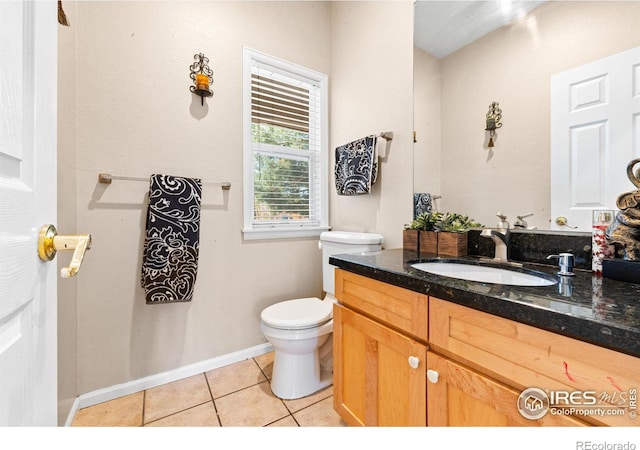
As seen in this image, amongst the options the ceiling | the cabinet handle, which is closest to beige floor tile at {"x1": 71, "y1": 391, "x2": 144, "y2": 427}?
the cabinet handle

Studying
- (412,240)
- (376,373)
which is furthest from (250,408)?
(412,240)

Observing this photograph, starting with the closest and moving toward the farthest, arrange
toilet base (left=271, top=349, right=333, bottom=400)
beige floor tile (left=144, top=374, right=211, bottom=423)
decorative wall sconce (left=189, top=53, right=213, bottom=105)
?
beige floor tile (left=144, top=374, right=211, bottom=423) < toilet base (left=271, top=349, right=333, bottom=400) < decorative wall sconce (left=189, top=53, right=213, bottom=105)

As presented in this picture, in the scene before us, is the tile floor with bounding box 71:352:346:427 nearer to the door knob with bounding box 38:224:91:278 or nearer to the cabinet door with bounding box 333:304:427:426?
the cabinet door with bounding box 333:304:427:426

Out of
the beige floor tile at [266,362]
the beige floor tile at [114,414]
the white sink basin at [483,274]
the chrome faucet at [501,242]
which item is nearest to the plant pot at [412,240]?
the white sink basin at [483,274]

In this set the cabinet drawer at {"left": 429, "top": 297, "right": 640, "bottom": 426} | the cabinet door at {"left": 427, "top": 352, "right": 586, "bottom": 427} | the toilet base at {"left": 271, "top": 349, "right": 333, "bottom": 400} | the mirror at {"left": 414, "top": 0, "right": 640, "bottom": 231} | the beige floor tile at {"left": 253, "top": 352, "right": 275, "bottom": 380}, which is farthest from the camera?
the beige floor tile at {"left": 253, "top": 352, "right": 275, "bottom": 380}

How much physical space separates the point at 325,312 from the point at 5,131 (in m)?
1.47

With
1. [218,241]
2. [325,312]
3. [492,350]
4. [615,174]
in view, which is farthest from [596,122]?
[218,241]

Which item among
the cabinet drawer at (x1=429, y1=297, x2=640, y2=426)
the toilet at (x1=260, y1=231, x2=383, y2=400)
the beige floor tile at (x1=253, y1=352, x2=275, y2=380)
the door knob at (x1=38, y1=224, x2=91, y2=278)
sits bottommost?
the beige floor tile at (x1=253, y1=352, x2=275, y2=380)

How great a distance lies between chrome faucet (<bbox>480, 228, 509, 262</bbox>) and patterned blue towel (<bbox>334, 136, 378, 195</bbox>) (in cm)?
81

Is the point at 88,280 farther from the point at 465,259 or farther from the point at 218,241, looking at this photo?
the point at 465,259

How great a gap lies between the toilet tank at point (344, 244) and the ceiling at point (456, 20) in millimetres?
1121

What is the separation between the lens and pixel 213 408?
1396 mm

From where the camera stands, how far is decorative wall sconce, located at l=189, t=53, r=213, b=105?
5.33 ft
